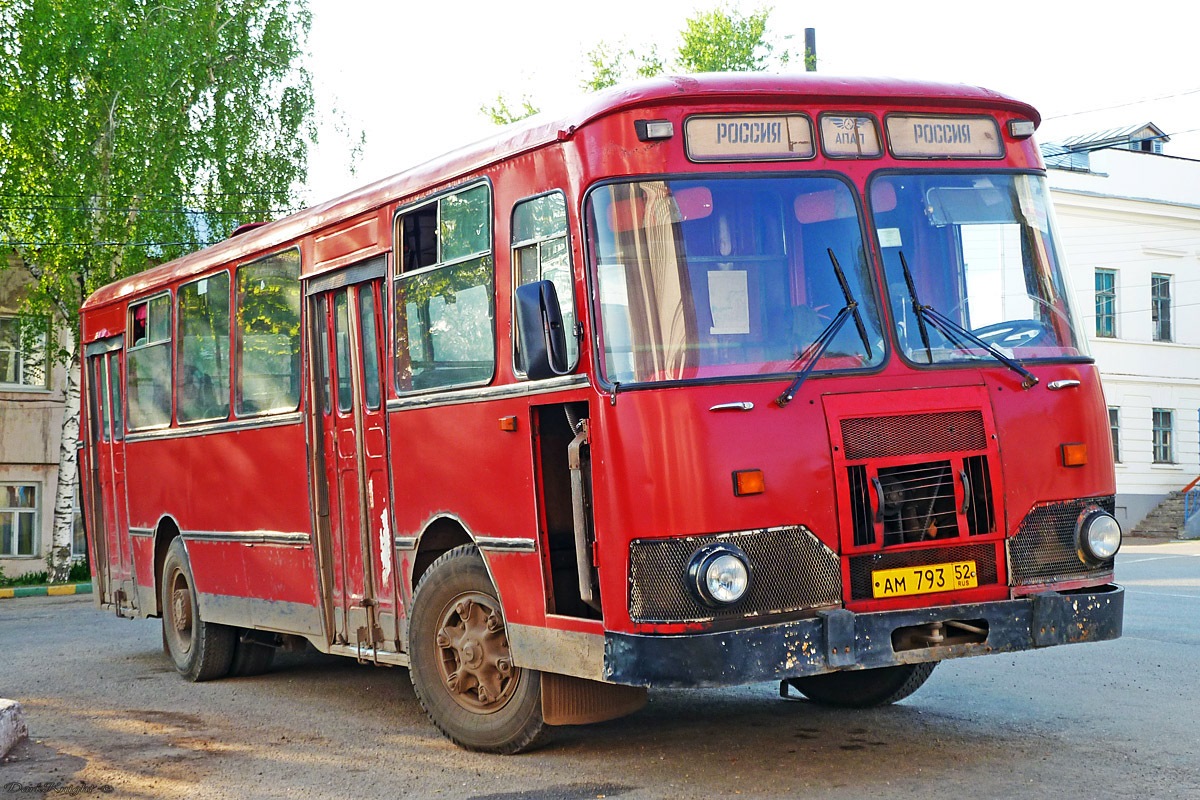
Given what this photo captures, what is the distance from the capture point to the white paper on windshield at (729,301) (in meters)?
6.72

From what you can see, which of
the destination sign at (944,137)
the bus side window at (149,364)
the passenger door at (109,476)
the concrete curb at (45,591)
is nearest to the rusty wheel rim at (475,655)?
the destination sign at (944,137)

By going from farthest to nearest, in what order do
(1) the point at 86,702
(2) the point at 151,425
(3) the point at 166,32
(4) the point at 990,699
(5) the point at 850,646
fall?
(3) the point at 166,32 < (2) the point at 151,425 < (1) the point at 86,702 < (4) the point at 990,699 < (5) the point at 850,646

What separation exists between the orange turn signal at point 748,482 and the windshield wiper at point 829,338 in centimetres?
33

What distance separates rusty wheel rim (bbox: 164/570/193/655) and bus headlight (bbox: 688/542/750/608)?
652 centimetres

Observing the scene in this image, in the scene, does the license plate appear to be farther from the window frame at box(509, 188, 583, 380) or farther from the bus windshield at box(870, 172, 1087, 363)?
the window frame at box(509, 188, 583, 380)

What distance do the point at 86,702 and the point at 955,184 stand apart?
21.9 feet

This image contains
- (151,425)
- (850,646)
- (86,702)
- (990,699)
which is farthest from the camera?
(151,425)

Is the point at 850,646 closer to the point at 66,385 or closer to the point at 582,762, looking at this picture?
the point at 582,762

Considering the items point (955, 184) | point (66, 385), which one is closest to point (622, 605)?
point (955, 184)

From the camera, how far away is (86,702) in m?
10.4

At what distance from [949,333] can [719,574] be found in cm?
166

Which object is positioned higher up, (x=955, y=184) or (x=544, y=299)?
(x=955, y=184)

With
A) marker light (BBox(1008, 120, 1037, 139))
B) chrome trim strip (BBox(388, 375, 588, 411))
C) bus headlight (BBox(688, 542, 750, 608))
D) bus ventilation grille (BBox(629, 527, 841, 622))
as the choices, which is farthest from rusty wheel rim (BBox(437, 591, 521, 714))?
marker light (BBox(1008, 120, 1037, 139))

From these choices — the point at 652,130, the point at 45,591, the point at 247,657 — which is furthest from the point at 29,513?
the point at 652,130
